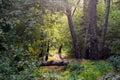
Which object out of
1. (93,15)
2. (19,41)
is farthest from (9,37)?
(93,15)

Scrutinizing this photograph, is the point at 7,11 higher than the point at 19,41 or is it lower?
higher

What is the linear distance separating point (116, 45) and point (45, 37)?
10339mm

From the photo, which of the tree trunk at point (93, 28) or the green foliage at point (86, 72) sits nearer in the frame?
the green foliage at point (86, 72)

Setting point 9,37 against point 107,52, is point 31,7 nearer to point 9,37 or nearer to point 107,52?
point 9,37

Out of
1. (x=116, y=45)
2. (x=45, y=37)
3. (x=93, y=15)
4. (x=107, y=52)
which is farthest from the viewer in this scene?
Result: (x=107, y=52)

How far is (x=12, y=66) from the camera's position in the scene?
17.7 feet

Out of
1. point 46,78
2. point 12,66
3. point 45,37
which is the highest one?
point 45,37

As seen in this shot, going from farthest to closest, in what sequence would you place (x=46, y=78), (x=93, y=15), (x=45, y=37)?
1. (x=93, y=15)
2. (x=45, y=37)
3. (x=46, y=78)

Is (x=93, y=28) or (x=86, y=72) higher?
(x=93, y=28)

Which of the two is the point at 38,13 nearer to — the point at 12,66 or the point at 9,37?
the point at 9,37

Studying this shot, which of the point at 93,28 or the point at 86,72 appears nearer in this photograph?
the point at 86,72

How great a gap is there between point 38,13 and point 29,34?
72 cm

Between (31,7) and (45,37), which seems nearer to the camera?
(31,7)

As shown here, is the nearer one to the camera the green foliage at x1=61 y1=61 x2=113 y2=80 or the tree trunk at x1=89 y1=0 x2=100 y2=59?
the green foliage at x1=61 y1=61 x2=113 y2=80
